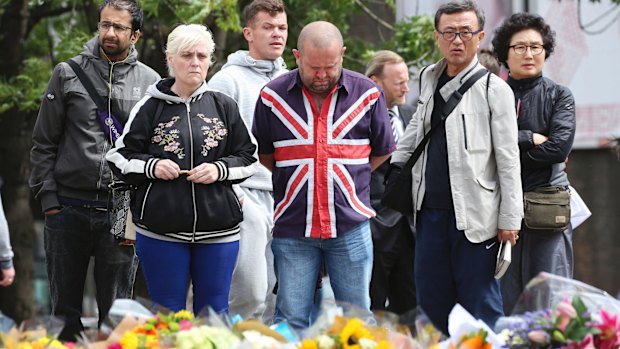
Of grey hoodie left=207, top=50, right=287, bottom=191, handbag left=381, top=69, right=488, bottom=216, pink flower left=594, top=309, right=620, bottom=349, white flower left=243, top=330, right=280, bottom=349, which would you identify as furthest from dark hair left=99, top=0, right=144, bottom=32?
pink flower left=594, top=309, right=620, bottom=349

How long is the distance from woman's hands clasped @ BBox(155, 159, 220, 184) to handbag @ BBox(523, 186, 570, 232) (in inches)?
74.1

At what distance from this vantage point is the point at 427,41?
995 centimetres

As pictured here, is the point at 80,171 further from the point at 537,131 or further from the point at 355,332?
the point at 355,332

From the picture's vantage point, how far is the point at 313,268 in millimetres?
5898

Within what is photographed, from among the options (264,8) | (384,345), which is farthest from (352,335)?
(264,8)

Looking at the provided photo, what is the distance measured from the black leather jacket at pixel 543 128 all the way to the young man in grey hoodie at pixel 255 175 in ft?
4.80

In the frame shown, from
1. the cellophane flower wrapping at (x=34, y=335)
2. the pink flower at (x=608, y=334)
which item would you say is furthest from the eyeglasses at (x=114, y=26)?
the pink flower at (x=608, y=334)

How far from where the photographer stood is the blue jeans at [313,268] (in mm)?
5828

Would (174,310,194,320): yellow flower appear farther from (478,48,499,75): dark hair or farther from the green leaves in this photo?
the green leaves

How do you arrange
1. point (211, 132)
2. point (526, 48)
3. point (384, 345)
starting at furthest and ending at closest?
point (526, 48)
point (211, 132)
point (384, 345)

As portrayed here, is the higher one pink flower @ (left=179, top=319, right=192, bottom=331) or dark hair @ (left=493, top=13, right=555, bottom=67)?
dark hair @ (left=493, top=13, right=555, bottom=67)

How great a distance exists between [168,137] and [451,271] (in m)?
1.61

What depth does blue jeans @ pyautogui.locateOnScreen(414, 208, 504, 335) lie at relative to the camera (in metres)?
5.84

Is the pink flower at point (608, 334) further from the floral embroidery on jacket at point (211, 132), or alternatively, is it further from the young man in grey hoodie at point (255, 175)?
the young man in grey hoodie at point (255, 175)
